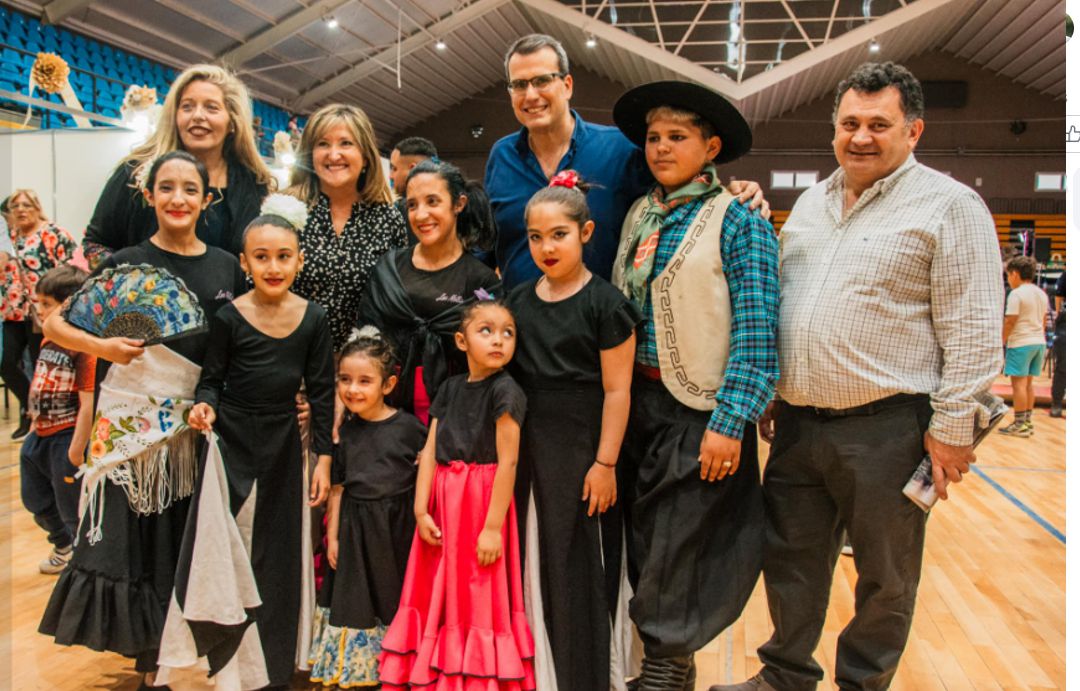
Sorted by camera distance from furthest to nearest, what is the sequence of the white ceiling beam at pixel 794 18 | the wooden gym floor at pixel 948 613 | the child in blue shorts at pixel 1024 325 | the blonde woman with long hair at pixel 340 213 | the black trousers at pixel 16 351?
the white ceiling beam at pixel 794 18 → the child in blue shorts at pixel 1024 325 → the black trousers at pixel 16 351 → the wooden gym floor at pixel 948 613 → the blonde woman with long hair at pixel 340 213

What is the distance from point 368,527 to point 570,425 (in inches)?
26.9

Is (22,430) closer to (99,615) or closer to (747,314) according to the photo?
(99,615)

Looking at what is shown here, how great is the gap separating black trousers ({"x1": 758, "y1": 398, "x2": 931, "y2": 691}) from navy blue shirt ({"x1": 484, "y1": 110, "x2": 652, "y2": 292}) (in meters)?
0.74

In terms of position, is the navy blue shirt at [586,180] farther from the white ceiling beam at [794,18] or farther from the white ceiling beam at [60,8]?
the white ceiling beam at [794,18]

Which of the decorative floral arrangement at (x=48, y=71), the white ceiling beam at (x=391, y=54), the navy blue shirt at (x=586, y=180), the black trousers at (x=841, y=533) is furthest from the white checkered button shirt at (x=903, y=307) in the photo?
the white ceiling beam at (x=391, y=54)

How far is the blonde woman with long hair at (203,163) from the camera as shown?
2322 millimetres

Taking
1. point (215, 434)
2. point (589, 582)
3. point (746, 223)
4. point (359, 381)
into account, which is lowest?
point (589, 582)

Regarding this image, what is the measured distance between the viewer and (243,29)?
12.0m

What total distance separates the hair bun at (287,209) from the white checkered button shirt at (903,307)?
1.42m

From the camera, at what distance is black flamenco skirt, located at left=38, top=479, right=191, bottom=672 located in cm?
207

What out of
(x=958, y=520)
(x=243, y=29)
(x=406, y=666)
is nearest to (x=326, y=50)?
(x=243, y=29)

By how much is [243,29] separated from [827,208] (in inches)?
480

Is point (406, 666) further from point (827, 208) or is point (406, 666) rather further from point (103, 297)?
point (827, 208)

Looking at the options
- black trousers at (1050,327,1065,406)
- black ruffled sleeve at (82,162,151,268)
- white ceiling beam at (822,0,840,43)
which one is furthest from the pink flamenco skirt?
white ceiling beam at (822,0,840,43)
